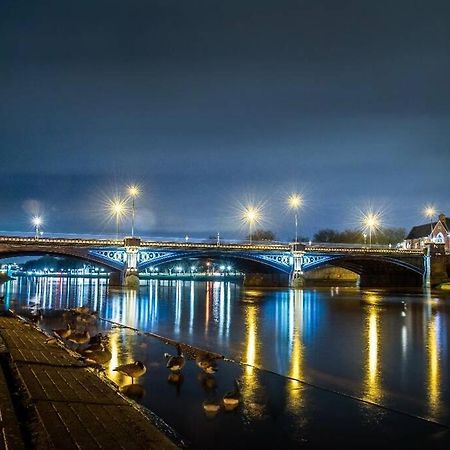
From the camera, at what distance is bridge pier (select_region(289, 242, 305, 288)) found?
94125 millimetres

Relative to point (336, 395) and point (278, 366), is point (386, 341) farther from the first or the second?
point (336, 395)

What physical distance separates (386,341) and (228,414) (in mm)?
17476

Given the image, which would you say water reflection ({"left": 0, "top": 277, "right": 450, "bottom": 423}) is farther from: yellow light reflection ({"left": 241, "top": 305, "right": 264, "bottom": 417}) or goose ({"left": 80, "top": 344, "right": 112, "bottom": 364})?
goose ({"left": 80, "top": 344, "right": 112, "bottom": 364})

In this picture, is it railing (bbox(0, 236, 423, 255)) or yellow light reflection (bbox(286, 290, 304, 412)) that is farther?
railing (bbox(0, 236, 423, 255))

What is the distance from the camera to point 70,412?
10391mm

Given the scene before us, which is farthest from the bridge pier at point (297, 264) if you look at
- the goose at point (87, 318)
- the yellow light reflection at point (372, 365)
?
the goose at point (87, 318)

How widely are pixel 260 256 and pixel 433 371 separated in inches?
2858

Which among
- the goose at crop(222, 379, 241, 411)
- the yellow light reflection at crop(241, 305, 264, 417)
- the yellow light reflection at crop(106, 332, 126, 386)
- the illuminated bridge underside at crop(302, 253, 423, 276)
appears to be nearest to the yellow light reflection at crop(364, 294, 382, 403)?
the yellow light reflection at crop(241, 305, 264, 417)

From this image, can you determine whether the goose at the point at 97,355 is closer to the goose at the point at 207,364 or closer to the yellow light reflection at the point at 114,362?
the yellow light reflection at the point at 114,362

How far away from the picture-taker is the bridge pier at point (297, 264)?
94125 millimetres

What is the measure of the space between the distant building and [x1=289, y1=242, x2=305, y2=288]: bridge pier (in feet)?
176

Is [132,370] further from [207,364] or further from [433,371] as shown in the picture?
[433,371]

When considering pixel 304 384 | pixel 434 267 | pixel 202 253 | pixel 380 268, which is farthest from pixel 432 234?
pixel 304 384

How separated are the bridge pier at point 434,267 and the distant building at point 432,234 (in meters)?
23.9
